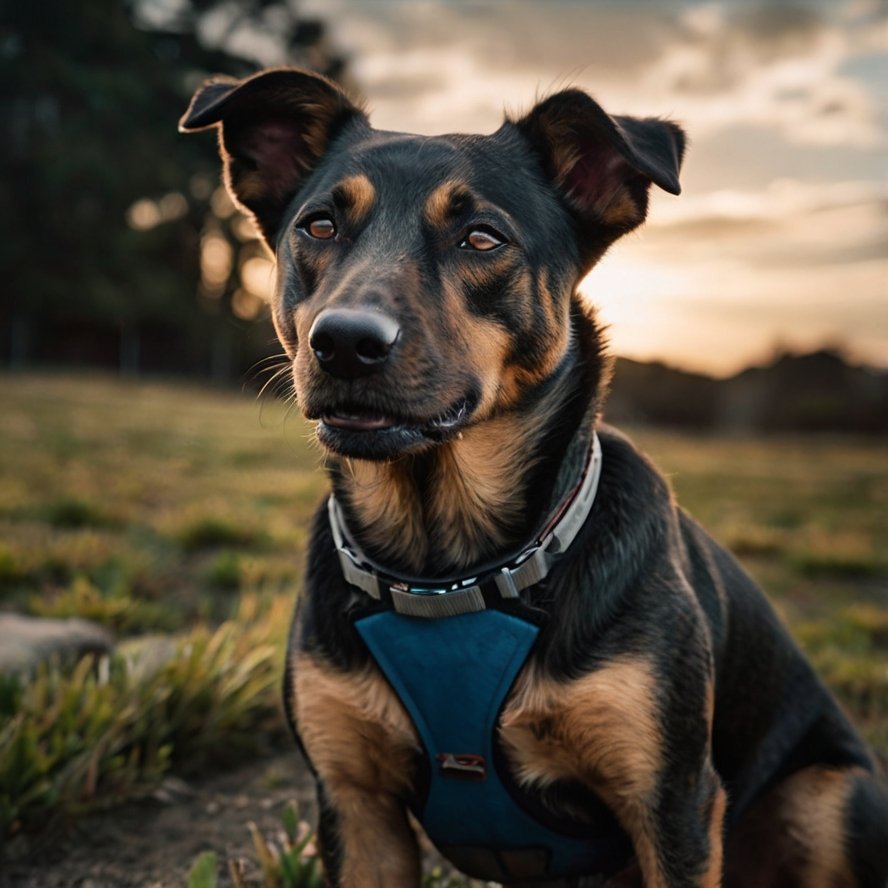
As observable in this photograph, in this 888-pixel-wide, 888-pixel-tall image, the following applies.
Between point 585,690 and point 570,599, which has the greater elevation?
point 570,599

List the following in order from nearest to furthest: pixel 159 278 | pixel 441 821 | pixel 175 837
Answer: pixel 441 821 < pixel 175 837 < pixel 159 278

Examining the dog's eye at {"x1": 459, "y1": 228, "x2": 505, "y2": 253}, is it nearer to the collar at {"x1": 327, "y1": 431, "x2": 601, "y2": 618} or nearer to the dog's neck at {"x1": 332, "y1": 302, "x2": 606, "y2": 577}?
the dog's neck at {"x1": 332, "y1": 302, "x2": 606, "y2": 577}

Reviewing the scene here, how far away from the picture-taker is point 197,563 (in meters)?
6.67

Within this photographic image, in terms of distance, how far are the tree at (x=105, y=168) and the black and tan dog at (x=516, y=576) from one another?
90.1ft

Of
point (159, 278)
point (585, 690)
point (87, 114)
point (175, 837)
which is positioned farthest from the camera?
point (159, 278)

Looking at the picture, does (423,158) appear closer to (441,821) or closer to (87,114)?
(441,821)

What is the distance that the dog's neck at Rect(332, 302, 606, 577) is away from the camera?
9.00 ft

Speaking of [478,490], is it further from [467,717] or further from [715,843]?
[715,843]

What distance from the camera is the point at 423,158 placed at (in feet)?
9.29

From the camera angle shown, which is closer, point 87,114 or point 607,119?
point 607,119

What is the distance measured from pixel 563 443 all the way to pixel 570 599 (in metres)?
0.45

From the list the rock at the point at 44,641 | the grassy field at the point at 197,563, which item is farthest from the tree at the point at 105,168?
the rock at the point at 44,641

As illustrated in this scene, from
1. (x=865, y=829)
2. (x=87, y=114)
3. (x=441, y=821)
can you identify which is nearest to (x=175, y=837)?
(x=441, y=821)

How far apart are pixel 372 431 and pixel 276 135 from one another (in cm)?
134
